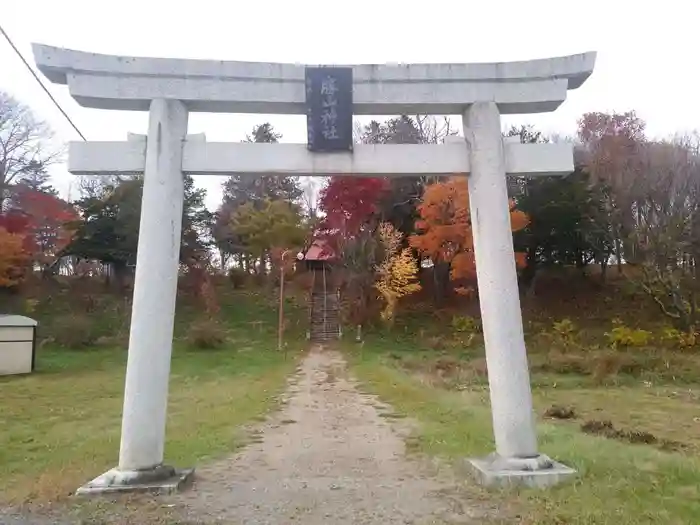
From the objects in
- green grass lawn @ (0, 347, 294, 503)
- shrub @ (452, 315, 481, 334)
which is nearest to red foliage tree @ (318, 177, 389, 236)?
shrub @ (452, 315, 481, 334)

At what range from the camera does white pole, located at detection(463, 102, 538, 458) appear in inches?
241

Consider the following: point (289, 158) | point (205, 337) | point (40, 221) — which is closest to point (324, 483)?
point (289, 158)

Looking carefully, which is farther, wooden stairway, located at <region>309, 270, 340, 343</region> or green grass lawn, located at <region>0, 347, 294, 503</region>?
wooden stairway, located at <region>309, 270, 340, 343</region>

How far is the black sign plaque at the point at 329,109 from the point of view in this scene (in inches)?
250

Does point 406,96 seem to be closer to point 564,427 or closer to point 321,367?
point 564,427

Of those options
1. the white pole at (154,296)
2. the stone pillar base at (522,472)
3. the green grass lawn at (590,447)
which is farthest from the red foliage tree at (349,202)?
the stone pillar base at (522,472)

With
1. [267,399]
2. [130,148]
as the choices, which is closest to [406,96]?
[130,148]

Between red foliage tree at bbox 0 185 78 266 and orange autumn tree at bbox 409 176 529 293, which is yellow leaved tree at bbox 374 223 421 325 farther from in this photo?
red foliage tree at bbox 0 185 78 266

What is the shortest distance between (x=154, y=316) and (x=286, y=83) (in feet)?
8.95

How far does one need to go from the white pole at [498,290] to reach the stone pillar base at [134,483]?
326 centimetres

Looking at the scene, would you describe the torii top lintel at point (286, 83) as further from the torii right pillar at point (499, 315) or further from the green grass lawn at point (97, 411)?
the green grass lawn at point (97, 411)

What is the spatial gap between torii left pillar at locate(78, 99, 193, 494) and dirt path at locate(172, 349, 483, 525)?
0.56 meters

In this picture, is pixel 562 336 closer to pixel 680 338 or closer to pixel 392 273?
pixel 680 338

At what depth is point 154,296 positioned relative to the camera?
6039mm
